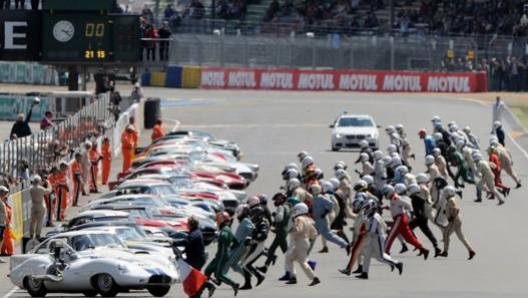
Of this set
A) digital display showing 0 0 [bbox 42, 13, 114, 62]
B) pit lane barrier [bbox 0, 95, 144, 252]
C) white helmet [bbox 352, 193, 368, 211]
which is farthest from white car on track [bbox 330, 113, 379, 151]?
white helmet [bbox 352, 193, 368, 211]

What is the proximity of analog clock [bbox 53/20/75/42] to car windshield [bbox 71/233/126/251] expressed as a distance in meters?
16.2

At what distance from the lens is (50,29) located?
42.3m

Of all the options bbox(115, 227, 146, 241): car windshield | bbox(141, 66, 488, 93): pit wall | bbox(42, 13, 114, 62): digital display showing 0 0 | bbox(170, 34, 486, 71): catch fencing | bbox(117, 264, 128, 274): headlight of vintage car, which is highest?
bbox(42, 13, 114, 62): digital display showing 0 0

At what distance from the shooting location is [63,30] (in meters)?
42.5

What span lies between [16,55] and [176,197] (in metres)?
8.25

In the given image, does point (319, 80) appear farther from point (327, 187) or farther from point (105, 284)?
point (105, 284)

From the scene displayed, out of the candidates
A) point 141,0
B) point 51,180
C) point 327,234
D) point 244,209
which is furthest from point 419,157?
point 141,0

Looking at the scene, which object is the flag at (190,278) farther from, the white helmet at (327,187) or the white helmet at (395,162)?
the white helmet at (395,162)

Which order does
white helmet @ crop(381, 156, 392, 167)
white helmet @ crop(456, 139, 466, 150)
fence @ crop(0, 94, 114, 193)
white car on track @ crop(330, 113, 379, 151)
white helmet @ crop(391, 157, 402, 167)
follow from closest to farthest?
fence @ crop(0, 94, 114, 193)
white helmet @ crop(391, 157, 402, 167)
white helmet @ crop(381, 156, 392, 167)
white helmet @ crop(456, 139, 466, 150)
white car on track @ crop(330, 113, 379, 151)

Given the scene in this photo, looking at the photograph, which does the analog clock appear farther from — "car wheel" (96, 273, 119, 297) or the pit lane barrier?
"car wheel" (96, 273, 119, 297)

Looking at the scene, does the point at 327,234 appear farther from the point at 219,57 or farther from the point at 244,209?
the point at 219,57

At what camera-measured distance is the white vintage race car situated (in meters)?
25.1

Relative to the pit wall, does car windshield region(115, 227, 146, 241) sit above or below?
above

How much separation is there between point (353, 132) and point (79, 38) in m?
12.7
